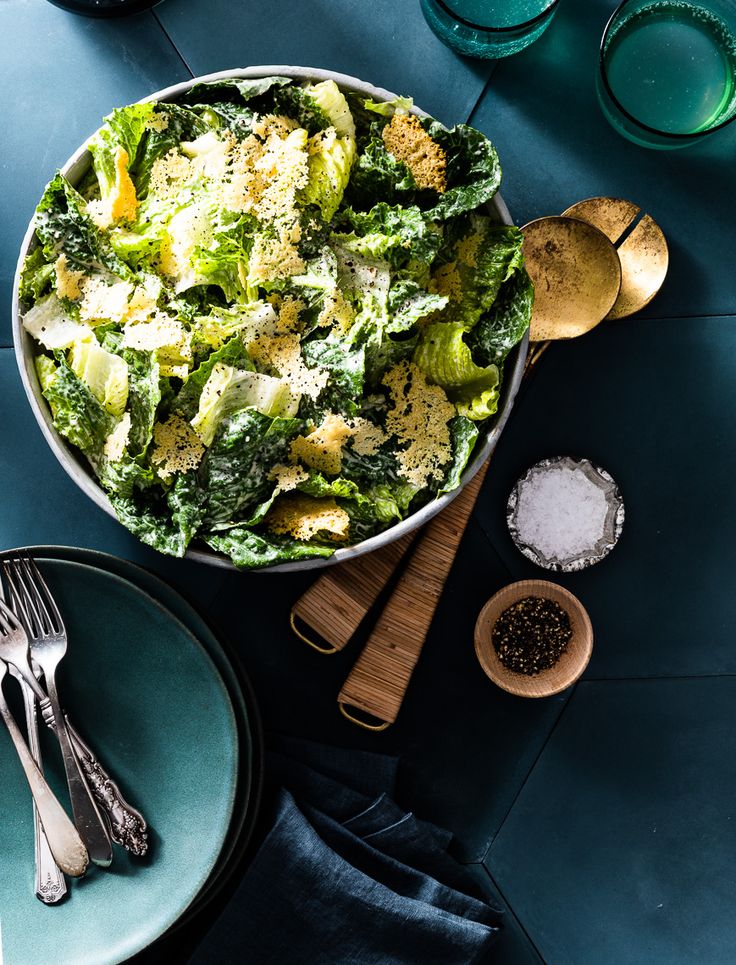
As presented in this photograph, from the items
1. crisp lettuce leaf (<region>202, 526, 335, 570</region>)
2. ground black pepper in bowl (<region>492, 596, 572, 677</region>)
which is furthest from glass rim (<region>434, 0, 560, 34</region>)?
ground black pepper in bowl (<region>492, 596, 572, 677</region>)

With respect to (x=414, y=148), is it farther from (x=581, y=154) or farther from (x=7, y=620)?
(x=7, y=620)

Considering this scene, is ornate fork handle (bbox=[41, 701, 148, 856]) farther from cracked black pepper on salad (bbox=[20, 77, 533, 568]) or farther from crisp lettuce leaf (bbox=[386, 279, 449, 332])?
crisp lettuce leaf (bbox=[386, 279, 449, 332])

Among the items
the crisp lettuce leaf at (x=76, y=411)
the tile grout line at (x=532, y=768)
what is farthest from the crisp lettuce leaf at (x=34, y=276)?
the tile grout line at (x=532, y=768)

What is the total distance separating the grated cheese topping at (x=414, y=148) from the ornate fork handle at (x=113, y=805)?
1232 mm

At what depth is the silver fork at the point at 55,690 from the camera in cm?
179

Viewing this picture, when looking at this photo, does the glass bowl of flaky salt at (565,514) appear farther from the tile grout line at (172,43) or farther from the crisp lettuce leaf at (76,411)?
the tile grout line at (172,43)

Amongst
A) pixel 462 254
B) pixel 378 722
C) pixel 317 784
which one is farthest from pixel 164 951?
pixel 462 254

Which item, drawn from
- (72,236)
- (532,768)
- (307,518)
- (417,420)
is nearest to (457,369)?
(417,420)

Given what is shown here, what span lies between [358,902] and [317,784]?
0.25 metres

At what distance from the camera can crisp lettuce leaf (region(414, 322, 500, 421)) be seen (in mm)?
1623

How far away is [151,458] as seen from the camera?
5.22 ft

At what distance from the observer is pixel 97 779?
1.86m

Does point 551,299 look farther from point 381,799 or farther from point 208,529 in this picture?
point 381,799

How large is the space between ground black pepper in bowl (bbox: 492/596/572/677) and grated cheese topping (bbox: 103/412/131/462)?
3.12 feet
